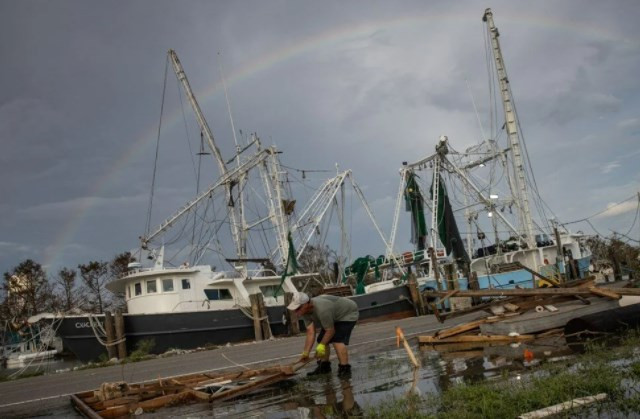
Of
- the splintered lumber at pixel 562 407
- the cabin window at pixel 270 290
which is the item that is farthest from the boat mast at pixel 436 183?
the splintered lumber at pixel 562 407

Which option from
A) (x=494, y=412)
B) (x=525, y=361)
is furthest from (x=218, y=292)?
(x=494, y=412)

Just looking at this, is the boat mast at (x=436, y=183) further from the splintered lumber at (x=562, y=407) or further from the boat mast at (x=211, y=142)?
the splintered lumber at (x=562, y=407)

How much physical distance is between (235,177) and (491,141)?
1959 cm

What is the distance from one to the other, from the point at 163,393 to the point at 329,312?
260cm

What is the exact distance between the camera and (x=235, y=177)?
3225 centimetres

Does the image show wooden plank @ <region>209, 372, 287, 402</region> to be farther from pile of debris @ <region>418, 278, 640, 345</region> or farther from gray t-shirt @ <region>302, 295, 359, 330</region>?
pile of debris @ <region>418, 278, 640, 345</region>

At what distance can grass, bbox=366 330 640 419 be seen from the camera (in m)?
4.23

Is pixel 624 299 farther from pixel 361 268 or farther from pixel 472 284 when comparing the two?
pixel 361 268

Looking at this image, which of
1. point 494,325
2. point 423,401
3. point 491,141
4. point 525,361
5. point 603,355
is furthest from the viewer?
point 491,141

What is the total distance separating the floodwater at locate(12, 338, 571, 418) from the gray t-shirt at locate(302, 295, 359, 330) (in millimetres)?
792

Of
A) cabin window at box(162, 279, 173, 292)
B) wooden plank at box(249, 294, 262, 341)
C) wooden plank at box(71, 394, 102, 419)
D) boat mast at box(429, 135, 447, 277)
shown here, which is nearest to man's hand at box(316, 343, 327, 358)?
wooden plank at box(71, 394, 102, 419)

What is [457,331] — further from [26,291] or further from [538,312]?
[26,291]

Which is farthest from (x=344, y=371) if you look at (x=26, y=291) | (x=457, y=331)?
(x=26, y=291)

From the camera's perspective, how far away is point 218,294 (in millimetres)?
27328
